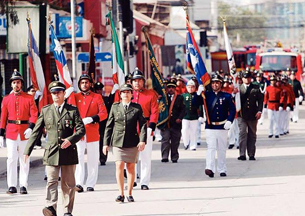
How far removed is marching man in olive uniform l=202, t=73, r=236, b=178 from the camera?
1831cm

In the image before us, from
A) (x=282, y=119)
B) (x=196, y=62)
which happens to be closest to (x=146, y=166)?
(x=196, y=62)

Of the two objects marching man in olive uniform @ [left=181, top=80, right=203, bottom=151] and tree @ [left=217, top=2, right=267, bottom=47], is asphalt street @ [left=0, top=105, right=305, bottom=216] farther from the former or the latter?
tree @ [left=217, top=2, right=267, bottom=47]

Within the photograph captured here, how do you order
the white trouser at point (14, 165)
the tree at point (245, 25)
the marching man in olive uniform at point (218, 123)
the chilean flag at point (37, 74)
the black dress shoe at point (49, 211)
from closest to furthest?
the black dress shoe at point (49, 211), the white trouser at point (14, 165), the marching man in olive uniform at point (218, 123), the chilean flag at point (37, 74), the tree at point (245, 25)

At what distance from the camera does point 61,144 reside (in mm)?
13000

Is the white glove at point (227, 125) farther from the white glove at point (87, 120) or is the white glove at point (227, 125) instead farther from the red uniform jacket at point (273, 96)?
the red uniform jacket at point (273, 96)

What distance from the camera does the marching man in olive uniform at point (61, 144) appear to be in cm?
1290

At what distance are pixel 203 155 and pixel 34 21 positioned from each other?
5.27 m

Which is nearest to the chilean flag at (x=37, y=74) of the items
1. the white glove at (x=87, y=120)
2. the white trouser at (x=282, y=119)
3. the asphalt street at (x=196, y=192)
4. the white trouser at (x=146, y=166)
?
the asphalt street at (x=196, y=192)

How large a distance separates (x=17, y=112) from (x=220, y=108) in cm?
408

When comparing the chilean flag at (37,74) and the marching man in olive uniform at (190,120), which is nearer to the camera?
the chilean flag at (37,74)

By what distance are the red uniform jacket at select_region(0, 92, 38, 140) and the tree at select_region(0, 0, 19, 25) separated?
7120 millimetres

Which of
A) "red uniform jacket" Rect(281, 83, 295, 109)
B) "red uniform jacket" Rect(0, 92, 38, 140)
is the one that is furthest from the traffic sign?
"red uniform jacket" Rect(0, 92, 38, 140)

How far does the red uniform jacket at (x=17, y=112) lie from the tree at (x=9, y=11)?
7.12m

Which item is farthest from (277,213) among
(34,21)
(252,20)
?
(252,20)
